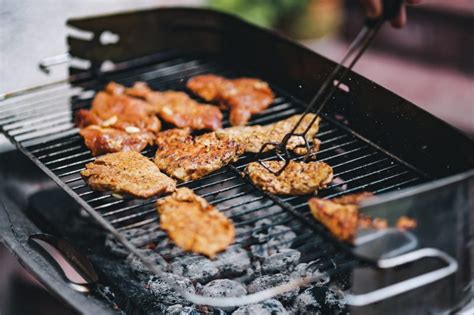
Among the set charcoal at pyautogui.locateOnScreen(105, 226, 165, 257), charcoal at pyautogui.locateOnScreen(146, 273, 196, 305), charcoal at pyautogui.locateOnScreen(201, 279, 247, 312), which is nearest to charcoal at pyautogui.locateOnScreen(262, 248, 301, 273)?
charcoal at pyautogui.locateOnScreen(201, 279, 247, 312)

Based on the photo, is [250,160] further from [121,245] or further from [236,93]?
[121,245]

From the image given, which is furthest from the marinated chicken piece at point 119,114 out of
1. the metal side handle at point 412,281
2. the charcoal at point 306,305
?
the metal side handle at point 412,281

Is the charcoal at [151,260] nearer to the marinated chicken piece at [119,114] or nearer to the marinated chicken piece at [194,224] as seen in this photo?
the marinated chicken piece at [194,224]

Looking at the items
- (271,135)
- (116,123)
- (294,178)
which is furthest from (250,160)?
(116,123)

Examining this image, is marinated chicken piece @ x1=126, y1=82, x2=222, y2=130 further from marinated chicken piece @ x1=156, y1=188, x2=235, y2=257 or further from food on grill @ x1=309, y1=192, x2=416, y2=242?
food on grill @ x1=309, y1=192, x2=416, y2=242

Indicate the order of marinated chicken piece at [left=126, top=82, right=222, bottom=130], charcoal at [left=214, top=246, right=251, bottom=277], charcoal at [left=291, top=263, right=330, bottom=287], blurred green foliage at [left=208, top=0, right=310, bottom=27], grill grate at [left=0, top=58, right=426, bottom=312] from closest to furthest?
grill grate at [left=0, top=58, right=426, bottom=312]
charcoal at [left=291, top=263, right=330, bottom=287]
charcoal at [left=214, top=246, right=251, bottom=277]
marinated chicken piece at [left=126, top=82, right=222, bottom=130]
blurred green foliage at [left=208, top=0, right=310, bottom=27]
